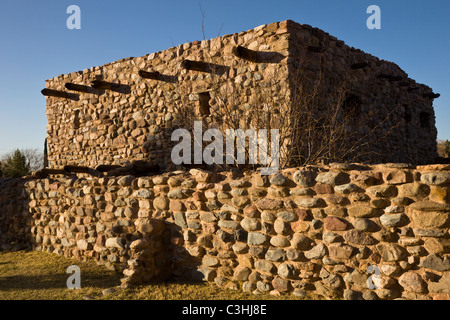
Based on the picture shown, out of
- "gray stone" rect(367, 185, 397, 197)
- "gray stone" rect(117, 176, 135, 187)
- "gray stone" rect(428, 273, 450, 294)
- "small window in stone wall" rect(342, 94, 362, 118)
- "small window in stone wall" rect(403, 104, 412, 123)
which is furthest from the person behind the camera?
"small window in stone wall" rect(403, 104, 412, 123)

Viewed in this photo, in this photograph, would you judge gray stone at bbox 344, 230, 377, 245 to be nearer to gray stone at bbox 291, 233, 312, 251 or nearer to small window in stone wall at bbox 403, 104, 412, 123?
gray stone at bbox 291, 233, 312, 251

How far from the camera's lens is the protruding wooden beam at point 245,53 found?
6.36 metres

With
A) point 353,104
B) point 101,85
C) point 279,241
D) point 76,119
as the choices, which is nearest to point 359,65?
point 353,104

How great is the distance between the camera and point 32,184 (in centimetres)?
705

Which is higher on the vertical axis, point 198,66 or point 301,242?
point 198,66

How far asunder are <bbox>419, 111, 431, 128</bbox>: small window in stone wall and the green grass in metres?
9.46

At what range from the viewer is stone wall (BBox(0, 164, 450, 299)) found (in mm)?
3264

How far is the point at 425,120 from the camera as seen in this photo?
37.2 feet

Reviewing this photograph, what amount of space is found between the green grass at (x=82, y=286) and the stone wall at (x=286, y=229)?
171mm

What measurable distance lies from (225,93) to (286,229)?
391cm

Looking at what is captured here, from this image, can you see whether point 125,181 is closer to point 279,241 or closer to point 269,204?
point 269,204

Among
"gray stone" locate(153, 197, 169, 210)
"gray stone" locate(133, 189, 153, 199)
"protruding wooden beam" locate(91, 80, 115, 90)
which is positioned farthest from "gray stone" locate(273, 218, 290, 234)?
"protruding wooden beam" locate(91, 80, 115, 90)
